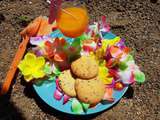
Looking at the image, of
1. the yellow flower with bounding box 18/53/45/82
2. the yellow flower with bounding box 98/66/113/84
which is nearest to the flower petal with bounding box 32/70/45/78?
the yellow flower with bounding box 18/53/45/82

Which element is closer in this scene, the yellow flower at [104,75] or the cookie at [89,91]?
the cookie at [89,91]

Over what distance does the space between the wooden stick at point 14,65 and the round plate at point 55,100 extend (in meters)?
0.13

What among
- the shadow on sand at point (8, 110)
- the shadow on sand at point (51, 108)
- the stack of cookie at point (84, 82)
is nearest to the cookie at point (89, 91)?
the stack of cookie at point (84, 82)

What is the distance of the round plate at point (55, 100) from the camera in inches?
64.2

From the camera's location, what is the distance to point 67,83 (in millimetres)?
1648

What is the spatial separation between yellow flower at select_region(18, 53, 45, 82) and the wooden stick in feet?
0.36

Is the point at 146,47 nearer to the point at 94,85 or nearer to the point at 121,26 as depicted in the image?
the point at 121,26

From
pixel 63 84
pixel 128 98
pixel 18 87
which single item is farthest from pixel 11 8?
pixel 128 98

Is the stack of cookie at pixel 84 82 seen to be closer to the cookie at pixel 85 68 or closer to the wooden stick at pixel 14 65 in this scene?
the cookie at pixel 85 68

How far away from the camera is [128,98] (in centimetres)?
175

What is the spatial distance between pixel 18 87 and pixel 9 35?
0.28 metres

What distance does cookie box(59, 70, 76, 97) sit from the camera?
1635mm

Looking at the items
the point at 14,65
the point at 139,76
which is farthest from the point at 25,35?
the point at 139,76

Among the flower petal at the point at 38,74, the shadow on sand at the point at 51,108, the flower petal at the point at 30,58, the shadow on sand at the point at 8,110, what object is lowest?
the shadow on sand at the point at 51,108
